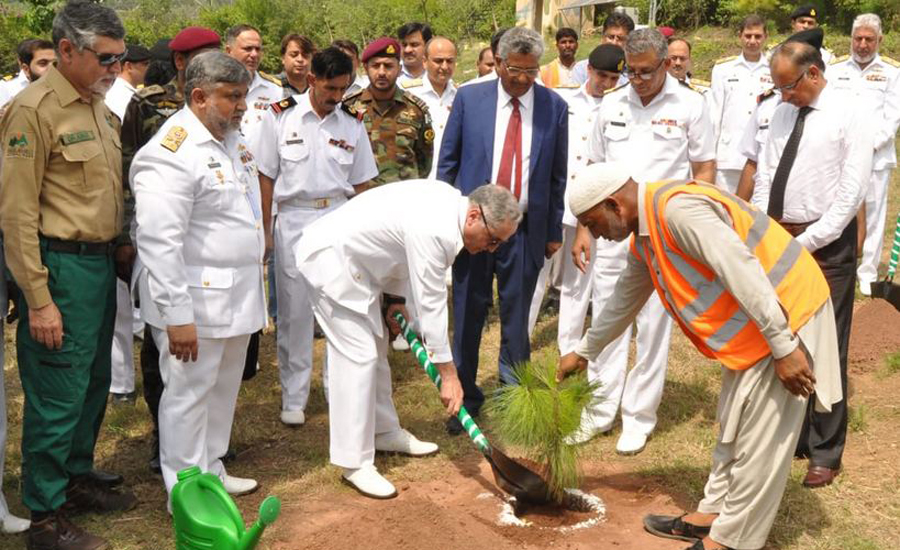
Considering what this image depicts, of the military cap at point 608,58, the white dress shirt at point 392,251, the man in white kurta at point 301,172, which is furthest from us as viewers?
the military cap at point 608,58

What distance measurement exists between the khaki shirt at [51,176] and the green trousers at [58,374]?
0.42 ft

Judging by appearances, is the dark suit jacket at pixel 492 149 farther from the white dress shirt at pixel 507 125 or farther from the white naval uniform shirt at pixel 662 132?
the white naval uniform shirt at pixel 662 132

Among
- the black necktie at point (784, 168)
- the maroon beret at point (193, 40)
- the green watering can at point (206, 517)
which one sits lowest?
the green watering can at point (206, 517)

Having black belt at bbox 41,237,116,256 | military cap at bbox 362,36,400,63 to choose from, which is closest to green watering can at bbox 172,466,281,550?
black belt at bbox 41,237,116,256

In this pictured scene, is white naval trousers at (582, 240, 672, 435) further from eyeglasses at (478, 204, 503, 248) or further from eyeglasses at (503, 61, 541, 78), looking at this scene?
eyeglasses at (478, 204, 503, 248)

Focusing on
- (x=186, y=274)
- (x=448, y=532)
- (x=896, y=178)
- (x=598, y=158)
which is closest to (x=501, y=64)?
(x=598, y=158)

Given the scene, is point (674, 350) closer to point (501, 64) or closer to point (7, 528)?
point (501, 64)

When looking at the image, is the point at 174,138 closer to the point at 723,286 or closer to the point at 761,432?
the point at 723,286

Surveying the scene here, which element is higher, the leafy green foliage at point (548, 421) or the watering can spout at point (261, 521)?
the watering can spout at point (261, 521)

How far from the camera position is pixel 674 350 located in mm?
6387

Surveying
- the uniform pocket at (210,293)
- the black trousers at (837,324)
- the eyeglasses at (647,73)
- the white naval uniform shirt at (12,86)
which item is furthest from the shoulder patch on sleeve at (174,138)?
the white naval uniform shirt at (12,86)

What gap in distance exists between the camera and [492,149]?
491cm

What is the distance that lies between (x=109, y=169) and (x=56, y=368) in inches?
33.7

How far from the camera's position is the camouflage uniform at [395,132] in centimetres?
587
